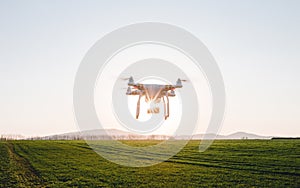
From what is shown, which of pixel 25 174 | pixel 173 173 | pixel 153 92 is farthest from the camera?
pixel 25 174

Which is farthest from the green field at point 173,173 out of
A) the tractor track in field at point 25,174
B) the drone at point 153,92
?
the drone at point 153,92

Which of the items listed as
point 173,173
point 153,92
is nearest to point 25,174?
point 173,173

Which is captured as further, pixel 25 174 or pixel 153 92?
pixel 25 174

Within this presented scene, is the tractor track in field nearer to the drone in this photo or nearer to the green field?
the green field

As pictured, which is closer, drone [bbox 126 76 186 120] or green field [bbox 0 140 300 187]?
drone [bbox 126 76 186 120]

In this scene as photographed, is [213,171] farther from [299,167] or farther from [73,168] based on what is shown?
[73,168]

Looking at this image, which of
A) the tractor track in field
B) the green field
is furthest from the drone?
the tractor track in field

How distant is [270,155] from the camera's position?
53125 mm

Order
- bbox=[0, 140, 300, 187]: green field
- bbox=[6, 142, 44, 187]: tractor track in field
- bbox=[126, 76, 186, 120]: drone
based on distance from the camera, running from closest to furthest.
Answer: bbox=[126, 76, 186, 120]: drone < bbox=[0, 140, 300, 187]: green field < bbox=[6, 142, 44, 187]: tractor track in field

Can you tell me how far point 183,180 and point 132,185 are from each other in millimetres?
4666

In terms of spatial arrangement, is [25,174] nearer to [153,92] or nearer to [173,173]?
[173,173]

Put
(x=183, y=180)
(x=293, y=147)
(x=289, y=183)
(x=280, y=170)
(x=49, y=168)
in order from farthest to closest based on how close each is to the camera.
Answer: (x=293, y=147)
(x=49, y=168)
(x=280, y=170)
(x=183, y=180)
(x=289, y=183)

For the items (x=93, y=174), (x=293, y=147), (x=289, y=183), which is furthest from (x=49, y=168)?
(x=293, y=147)

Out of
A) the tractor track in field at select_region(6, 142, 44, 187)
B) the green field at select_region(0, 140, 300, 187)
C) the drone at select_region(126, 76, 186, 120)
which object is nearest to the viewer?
the drone at select_region(126, 76, 186, 120)
